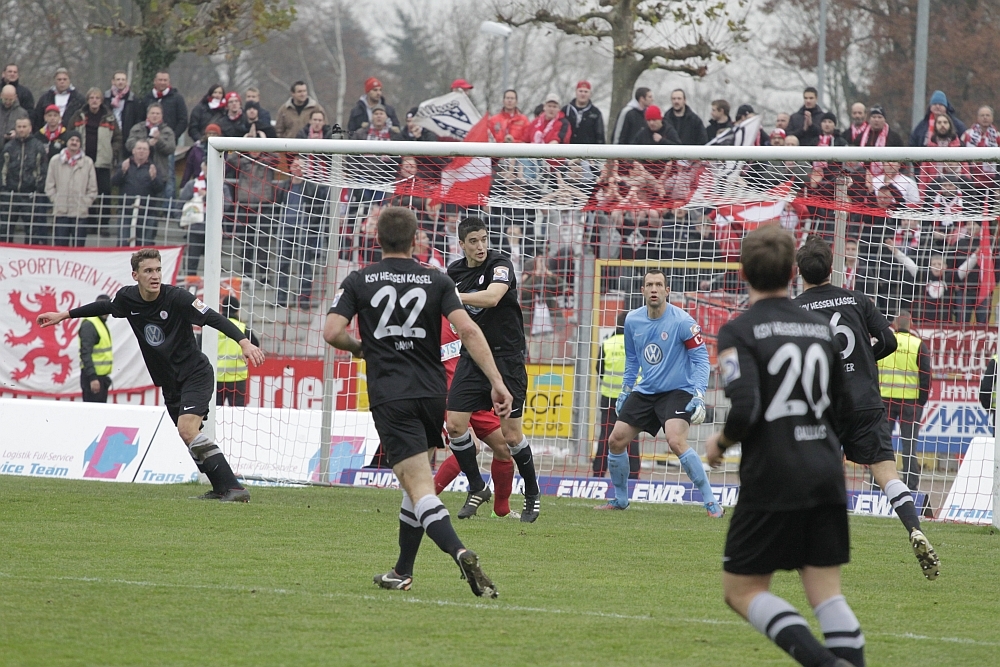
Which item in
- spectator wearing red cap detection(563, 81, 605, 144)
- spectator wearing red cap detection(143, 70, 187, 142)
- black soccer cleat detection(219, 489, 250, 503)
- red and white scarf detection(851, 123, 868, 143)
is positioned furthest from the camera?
spectator wearing red cap detection(143, 70, 187, 142)

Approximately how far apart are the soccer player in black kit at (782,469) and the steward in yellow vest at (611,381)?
902 centimetres

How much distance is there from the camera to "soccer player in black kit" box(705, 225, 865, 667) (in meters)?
4.60

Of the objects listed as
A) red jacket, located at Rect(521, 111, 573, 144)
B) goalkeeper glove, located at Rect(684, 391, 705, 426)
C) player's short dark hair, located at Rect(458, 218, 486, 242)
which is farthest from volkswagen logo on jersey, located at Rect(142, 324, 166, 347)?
red jacket, located at Rect(521, 111, 573, 144)

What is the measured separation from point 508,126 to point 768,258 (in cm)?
1307

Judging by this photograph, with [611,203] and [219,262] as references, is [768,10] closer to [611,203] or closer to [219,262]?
[611,203]

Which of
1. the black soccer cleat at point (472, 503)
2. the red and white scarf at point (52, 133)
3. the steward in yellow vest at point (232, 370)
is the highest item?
the red and white scarf at point (52, 133)

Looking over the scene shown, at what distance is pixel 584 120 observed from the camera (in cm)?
1777

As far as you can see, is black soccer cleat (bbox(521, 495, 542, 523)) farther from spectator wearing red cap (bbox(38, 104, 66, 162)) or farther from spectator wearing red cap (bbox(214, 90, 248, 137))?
spectator wearing red cap (bbox(38, 104, 66, 162))

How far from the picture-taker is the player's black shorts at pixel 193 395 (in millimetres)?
10750

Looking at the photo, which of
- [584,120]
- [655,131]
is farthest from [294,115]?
[655,131]

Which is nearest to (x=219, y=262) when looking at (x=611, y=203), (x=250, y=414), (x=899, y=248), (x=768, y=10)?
(x=250, y=414)

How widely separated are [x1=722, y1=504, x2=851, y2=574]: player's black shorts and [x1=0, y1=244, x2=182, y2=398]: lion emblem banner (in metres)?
13.4

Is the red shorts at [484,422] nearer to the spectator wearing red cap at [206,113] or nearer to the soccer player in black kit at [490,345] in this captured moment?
the soccer player in black kit at [490,345]

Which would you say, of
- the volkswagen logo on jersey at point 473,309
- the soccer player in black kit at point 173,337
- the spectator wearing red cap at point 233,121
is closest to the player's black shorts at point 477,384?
the volkswagen logo on jersey at point 473,309
